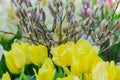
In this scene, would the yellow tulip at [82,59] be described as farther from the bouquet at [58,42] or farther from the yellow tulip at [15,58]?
the yellow tulip at [15,58]

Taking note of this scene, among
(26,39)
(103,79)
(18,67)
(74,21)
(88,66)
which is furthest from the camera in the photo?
(26,39)

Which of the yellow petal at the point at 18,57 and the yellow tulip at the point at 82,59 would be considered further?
the yellow petal at the point at 18,57

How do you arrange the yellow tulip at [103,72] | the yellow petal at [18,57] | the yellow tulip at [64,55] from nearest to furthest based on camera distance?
the yellow tulip at [103,72], the yellow tulip at [64,55], the yellow petal at [18,57]

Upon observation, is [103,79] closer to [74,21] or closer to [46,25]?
[74,21]

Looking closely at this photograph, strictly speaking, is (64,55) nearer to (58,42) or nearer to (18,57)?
(18,57)

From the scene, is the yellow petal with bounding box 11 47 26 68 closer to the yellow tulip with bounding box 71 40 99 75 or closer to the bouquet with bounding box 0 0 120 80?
the bouquet with bounding box 0 0 120 80

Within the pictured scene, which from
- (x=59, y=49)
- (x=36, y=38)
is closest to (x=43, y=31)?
(x=36, y=38)

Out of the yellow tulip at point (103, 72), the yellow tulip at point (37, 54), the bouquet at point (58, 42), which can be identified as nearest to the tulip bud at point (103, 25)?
the bouquet at point (58, 42)

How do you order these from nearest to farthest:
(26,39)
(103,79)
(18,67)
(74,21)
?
(103,79), (18,67), (74,21), (26,39)
